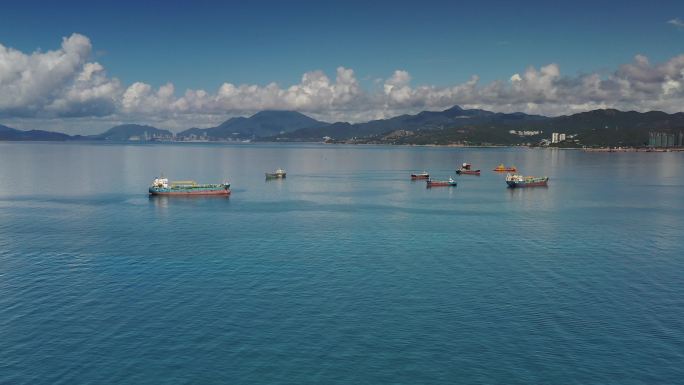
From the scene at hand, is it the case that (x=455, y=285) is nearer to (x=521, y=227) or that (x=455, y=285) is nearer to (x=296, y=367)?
(x=296, y=367)

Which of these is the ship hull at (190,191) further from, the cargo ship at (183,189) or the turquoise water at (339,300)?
the turquoise water at (339,300)

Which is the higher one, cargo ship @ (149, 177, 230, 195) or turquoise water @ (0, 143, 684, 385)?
cargo ship @ (149, 177, 230, 195)

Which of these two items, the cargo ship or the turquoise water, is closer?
the turquoise water

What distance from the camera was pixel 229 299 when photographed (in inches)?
2736

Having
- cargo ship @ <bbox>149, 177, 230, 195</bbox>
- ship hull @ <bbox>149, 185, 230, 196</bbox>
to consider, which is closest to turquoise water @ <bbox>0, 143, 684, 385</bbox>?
ship hull @ <bbox>149, 185, 230, 196</bbox>

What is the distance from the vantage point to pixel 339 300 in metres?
69.4

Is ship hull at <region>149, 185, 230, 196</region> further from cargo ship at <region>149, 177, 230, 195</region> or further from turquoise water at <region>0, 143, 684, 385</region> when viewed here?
turquoise water at <region>0, 143, 684, 385</region>

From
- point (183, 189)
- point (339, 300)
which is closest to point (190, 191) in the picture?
point (183, 189)

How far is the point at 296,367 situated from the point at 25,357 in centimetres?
2783

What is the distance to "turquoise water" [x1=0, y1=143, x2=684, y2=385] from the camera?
50.9 metres

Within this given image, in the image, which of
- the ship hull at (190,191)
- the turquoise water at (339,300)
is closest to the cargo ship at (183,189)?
the ship hull at (190,191)

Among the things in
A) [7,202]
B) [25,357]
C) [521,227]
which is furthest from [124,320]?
[7,202]

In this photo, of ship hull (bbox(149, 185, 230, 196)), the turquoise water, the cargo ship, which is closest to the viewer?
the turquoise water

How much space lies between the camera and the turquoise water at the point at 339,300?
50906 millimetres
